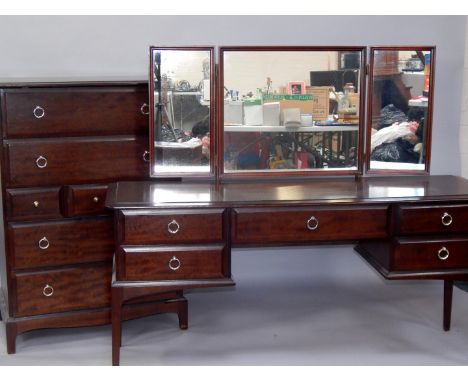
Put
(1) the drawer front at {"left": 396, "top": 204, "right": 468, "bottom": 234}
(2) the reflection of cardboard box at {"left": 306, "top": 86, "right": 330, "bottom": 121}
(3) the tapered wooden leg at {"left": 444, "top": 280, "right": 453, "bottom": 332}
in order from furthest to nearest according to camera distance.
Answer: (3) the tapered wooden leg at {"left": 444, "top": 280, "right": 453, "bottom": 332} → (2) the reflection of cardboard box at {"left": 306, "top": 86, "right": 330, "bottom": 121} → (1) the drawer front at {"left": 396, "top": 204, "right": 468, "bottom": 234}

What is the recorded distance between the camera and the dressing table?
2926mm

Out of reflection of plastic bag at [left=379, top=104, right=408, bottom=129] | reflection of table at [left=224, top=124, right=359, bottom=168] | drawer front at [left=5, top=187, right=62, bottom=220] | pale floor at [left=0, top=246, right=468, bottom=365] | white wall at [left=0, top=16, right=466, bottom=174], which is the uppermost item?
white wall at [left=0, top=16, right=466, bottom=174]

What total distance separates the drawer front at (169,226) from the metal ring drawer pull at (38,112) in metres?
0.62

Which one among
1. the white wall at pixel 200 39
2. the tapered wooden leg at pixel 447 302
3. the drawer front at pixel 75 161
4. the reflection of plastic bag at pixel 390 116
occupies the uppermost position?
the white wall at pixel 200 39

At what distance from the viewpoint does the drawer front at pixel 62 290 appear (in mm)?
3205

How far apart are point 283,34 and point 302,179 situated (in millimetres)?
864

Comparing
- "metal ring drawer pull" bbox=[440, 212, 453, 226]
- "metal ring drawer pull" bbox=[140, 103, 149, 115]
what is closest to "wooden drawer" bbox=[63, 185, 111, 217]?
"metal ring drawer pull" bbox=[140, 103, 149, 115]

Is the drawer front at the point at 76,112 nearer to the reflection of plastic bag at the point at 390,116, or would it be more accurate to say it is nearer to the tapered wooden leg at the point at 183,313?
the tapered wooden leg at the point at 183,313

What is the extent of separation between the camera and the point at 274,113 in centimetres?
329

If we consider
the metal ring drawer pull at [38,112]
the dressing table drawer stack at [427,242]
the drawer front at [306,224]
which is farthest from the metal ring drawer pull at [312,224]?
the metal ring drawer pull at [38,112]

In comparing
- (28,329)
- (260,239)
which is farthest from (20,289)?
(260,239)

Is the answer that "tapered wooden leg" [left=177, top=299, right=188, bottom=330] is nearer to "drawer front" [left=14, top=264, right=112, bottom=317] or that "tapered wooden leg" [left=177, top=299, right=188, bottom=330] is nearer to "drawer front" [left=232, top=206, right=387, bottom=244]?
"drawer front" [left=14, top=264, right=112, bottom=317]

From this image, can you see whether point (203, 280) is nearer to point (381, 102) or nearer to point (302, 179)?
point (302, 179)

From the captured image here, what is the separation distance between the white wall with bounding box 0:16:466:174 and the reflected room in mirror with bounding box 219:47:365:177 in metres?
0.54
